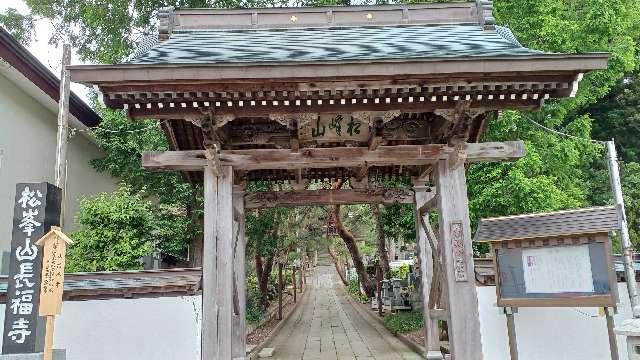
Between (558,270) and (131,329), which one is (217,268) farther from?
(558,270)

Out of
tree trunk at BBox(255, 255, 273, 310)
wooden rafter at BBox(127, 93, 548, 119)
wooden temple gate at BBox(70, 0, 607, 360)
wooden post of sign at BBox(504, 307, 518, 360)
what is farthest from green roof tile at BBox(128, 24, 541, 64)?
tree trunk at BBox(255, 255, 273, 310)

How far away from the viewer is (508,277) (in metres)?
6.59

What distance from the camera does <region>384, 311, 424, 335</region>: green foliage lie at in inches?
551

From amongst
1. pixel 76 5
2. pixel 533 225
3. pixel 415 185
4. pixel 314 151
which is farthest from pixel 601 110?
pixel 76 5

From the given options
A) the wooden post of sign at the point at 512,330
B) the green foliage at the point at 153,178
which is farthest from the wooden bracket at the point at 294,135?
the green foliage at the point at 153,178

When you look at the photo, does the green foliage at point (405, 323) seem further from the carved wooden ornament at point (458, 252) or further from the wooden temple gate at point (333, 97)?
the carved wooden ornament at point (458, 252)

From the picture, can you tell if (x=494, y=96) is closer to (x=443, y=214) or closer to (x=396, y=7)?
(x=443, y=214)

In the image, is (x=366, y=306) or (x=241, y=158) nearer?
(x=241, y=158)

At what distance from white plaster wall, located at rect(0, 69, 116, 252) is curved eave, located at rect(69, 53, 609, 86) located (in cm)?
697

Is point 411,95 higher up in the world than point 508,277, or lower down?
higher up

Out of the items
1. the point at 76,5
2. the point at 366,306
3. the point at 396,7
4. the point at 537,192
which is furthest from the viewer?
the point at 366,306

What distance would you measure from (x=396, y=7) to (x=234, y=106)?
436 cm

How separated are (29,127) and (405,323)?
39.9 feet

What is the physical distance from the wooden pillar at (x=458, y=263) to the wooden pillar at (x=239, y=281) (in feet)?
11.7
